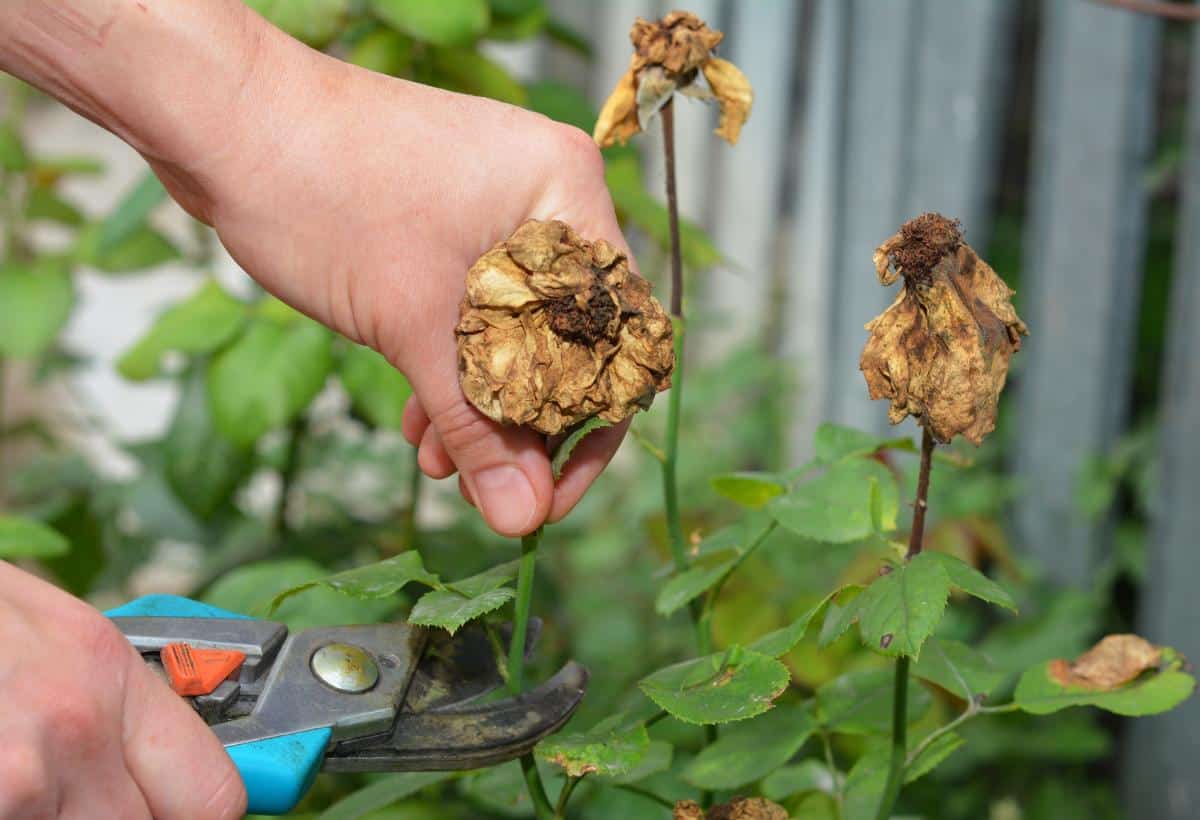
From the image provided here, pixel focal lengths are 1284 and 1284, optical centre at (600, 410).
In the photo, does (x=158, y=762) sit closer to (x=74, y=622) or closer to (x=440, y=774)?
(x=74, y=622)

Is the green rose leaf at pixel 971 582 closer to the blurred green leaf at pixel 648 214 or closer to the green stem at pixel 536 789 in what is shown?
the green stem at pixel 536 789

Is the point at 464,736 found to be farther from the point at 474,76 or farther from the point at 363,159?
the point at 474,76

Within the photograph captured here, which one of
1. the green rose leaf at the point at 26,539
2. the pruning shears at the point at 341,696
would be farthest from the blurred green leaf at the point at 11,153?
the pruning shears at the point at 341,696

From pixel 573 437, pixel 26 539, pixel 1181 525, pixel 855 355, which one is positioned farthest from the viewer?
pixel 855 355

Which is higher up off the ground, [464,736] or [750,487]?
[750,487]

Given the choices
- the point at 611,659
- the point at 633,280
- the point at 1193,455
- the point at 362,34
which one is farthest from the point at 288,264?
the point at 611,659

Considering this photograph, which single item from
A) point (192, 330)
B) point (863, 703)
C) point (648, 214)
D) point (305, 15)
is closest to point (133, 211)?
point (192, 330)

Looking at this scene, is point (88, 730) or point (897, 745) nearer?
point (88, 730)
